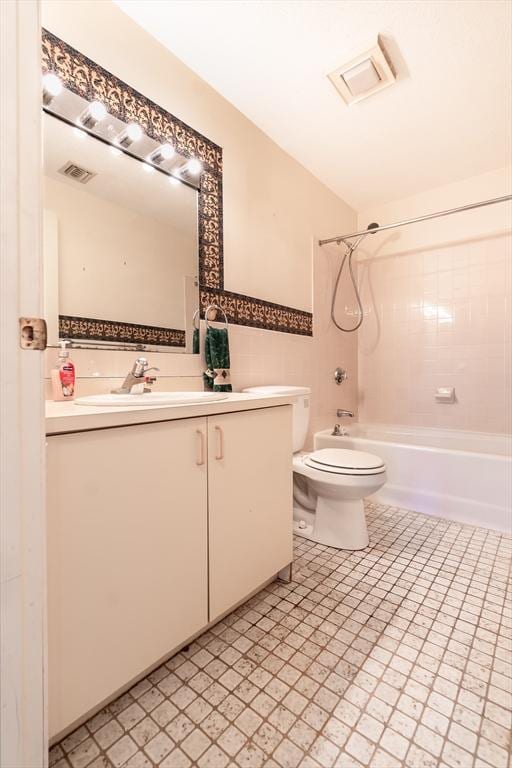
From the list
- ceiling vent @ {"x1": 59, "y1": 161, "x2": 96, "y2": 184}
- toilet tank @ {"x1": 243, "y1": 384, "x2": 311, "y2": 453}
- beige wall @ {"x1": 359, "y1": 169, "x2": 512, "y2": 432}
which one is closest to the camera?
ceiling vent @ {"x1": 59, "y1": 161, "x2": 96, "y2": 184}

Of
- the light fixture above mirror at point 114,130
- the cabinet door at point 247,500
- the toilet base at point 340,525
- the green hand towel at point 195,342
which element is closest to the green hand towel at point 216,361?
the green hand towel at point 195,342

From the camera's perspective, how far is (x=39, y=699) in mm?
652

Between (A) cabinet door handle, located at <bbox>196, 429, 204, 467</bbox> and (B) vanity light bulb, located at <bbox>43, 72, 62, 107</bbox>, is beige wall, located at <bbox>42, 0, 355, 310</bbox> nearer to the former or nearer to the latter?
(B) vanity light bulb, located at <bbox>43, 72, 62, 107</bbox>

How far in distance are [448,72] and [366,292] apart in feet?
5.09

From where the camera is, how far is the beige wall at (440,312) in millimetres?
2518

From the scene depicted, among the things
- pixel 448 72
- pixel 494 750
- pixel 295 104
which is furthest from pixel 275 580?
pixel 448 72

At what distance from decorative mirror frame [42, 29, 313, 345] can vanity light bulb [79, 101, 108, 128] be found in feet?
0.14

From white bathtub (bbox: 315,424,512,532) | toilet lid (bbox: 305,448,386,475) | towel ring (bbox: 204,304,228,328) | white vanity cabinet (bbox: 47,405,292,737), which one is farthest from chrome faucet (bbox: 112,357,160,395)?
white bathtub (bbox: 315,424,512,532)

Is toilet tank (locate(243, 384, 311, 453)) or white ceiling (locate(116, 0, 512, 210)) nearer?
white ceiling (locate(116, 0, 512, 210))

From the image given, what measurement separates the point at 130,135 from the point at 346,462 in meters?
1.74

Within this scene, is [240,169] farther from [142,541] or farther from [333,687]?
[333,687]

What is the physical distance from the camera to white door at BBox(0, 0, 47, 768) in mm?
595

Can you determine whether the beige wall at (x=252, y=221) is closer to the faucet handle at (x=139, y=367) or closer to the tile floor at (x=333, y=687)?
the faucet handle at (x=139, y=367)

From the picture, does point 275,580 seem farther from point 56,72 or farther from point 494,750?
point 56,72
